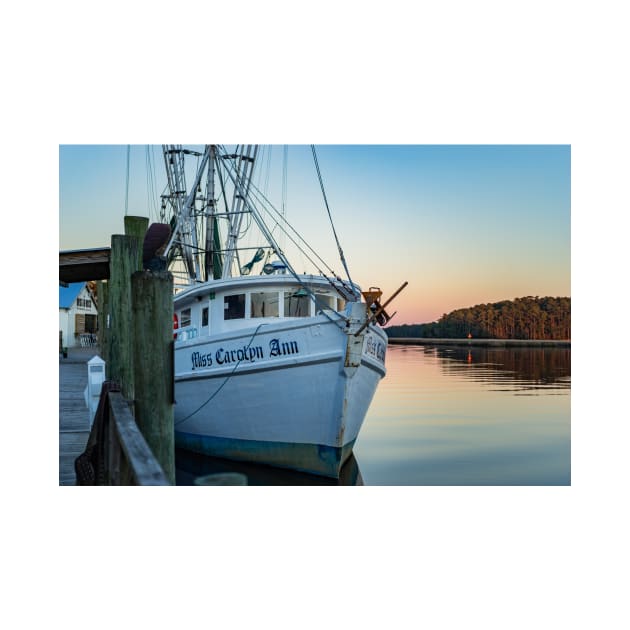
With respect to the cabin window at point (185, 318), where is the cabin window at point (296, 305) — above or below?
above

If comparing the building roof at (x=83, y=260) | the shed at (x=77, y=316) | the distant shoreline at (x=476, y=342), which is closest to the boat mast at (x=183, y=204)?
the building roof at (x=83, y=260)

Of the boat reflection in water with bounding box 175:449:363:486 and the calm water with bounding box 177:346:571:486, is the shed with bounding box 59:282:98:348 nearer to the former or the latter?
the calm water with bounding box 177:346:571:486

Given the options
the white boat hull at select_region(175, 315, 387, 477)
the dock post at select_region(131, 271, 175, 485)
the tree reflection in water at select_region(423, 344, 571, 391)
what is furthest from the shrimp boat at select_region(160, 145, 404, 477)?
the tree reflection in water at select_region(423, 344, 571, 391)

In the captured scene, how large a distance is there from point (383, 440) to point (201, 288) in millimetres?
4821

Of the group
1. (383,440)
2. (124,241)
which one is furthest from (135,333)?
(383,440)

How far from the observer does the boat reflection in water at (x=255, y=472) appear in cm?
801

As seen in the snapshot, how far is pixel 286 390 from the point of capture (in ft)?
26.0

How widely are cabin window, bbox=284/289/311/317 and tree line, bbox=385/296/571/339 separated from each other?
20.1 ft

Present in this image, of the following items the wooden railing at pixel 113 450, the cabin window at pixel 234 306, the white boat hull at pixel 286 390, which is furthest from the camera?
the cabin window at pixel 234 306

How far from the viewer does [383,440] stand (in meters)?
11.9

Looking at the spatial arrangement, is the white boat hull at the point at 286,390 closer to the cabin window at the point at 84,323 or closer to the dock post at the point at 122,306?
the dock post at the point at 122,306

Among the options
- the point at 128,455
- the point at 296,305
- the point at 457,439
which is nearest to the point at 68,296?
the point at 457,439

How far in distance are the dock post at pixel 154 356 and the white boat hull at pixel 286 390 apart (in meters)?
3.51
